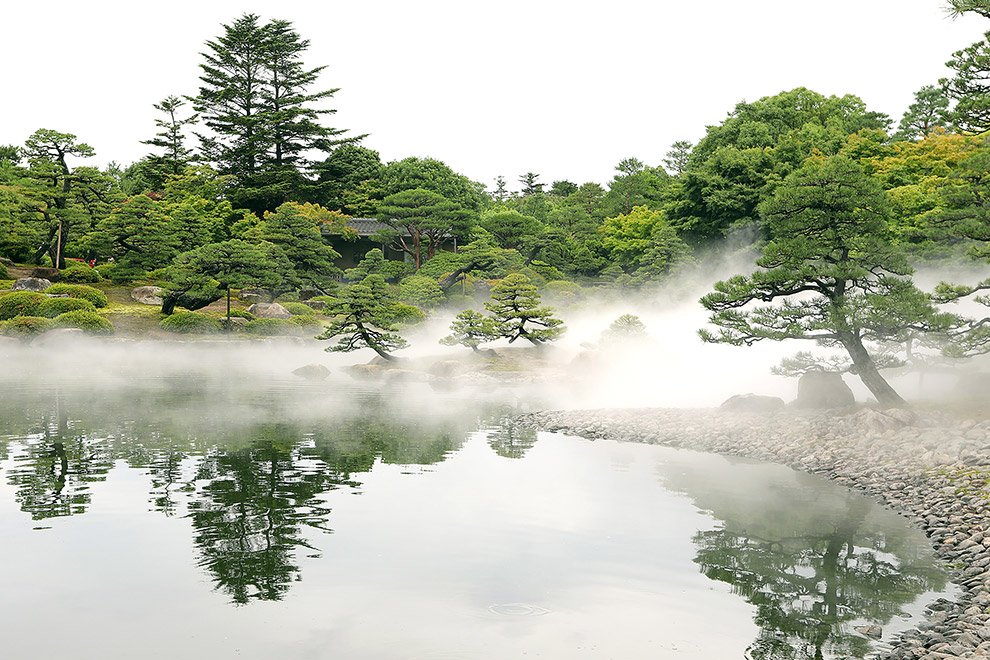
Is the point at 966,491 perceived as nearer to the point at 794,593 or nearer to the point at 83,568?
the point at 794,593

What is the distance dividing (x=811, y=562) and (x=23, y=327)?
115 ft

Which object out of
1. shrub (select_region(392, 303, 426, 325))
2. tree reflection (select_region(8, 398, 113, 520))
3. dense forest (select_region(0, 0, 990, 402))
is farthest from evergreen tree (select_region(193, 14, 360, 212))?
tree reflection (select_region(8, 398, 113, 520))

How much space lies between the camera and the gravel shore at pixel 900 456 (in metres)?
7.43

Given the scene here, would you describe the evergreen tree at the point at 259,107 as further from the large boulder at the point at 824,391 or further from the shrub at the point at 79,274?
the large boulder at the point at 824,391

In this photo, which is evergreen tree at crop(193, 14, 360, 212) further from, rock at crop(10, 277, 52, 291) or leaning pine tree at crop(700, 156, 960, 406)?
leaning pine tree at crop(700, 156, 960, 406)

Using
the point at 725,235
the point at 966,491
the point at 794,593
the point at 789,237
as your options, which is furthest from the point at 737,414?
the point at 725,235

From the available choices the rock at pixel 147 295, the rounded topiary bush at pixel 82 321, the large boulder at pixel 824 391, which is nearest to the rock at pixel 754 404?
the large boulder at pixel 824 391

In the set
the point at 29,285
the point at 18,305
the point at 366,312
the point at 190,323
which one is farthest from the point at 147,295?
the point at 366,312

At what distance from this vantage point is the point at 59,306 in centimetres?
3547

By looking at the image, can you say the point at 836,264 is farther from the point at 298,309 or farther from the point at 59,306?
the point at 59,306

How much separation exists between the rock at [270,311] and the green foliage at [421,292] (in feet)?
21.1

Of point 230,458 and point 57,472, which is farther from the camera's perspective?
point 230,458

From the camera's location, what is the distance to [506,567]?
901cm

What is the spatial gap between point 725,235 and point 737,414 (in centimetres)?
2588
